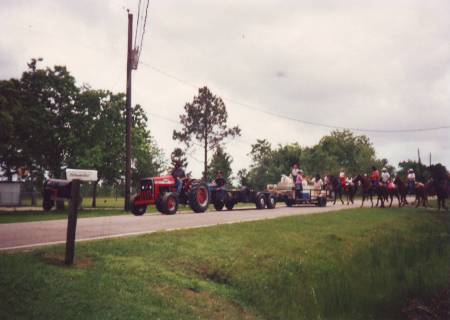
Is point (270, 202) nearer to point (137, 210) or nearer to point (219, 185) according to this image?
point (219, 185)

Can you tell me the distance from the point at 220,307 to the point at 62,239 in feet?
14.5

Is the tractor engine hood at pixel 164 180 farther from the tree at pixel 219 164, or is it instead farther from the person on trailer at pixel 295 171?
the tree at pixel 219 164

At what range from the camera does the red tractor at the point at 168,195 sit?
18.0m

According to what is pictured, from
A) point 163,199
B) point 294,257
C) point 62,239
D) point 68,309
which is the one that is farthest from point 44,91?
point 68,309

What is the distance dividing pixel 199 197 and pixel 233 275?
449 inches

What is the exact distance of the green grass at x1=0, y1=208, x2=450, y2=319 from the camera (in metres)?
6.17

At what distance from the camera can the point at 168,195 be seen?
18.0 m

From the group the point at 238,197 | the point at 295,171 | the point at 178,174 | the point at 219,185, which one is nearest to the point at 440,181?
the point at 295,171

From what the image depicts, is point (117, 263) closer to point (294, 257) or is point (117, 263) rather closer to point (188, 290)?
point (188, 290)

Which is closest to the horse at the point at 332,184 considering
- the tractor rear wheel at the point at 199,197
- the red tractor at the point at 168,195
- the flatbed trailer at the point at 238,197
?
the flatbed trailer at the point at 238,197

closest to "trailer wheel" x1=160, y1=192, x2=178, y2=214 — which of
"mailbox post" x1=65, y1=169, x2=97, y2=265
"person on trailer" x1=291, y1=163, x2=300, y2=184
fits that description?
"mailbox post" x1=65, y1=169, x2=97, y2=265

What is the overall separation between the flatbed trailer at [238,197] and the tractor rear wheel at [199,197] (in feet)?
6.21

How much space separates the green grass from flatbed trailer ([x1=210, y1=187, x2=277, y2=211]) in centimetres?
830

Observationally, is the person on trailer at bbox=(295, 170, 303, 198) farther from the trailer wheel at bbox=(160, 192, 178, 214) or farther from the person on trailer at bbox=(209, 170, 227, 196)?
the trailer wheel at bbox=(160, 192, 178, 214)
